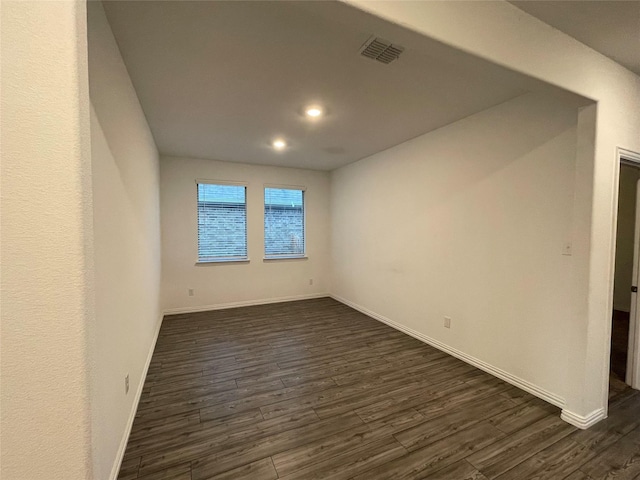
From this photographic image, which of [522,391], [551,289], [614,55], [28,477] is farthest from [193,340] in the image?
[614,55]

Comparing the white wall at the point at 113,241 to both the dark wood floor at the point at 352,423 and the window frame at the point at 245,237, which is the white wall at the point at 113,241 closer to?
the dark wood floor at the point at 352,423

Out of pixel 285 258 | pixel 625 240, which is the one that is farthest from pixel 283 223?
pixel 625 240

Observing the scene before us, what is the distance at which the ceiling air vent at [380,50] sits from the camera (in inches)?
67.3

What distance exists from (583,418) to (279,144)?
13.1 feet

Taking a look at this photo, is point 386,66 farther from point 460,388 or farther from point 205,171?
point 205,171

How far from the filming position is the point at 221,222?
16.2 ft

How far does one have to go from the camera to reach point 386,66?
199 cm

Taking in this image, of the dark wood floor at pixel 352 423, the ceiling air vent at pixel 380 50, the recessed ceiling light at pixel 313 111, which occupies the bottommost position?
the dark wood floor at pixel 352 423

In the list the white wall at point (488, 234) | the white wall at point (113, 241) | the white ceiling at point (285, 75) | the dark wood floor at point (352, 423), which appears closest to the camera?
the white wall at point (113, 241)

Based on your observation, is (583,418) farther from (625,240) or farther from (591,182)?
(625,240)

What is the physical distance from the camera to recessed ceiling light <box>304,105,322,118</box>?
2.65 metres

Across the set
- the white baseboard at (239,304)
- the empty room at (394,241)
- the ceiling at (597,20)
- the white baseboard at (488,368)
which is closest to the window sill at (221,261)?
the white baseboard at (239,304)

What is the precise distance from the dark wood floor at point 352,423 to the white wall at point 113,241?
13.8 inches

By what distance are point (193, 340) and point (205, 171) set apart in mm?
2735
